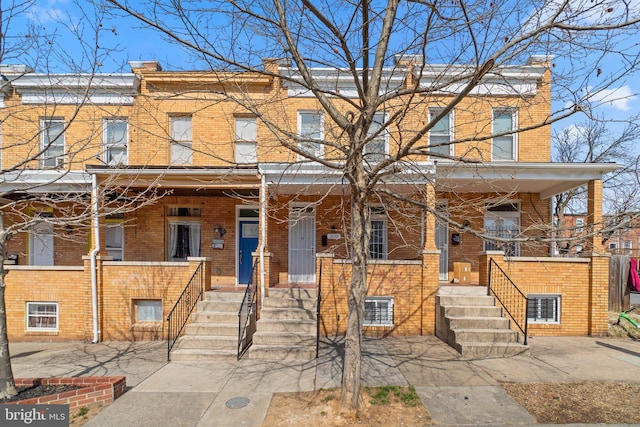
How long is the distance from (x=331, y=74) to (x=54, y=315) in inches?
350

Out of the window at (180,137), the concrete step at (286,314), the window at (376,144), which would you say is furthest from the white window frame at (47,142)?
the concrete step at (286,314)

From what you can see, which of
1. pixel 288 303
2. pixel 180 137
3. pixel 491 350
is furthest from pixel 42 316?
pixel 491 350

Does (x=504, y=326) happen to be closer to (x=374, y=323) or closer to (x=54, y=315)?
(x=374, y=323)

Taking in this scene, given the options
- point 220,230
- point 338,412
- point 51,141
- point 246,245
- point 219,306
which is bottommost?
point 338,412

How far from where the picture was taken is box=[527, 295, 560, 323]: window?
342 inches

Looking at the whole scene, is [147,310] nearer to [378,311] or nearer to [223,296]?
[223,296]

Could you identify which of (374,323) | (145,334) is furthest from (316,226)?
(145,334)

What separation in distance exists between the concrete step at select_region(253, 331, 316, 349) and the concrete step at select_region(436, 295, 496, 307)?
315 cm

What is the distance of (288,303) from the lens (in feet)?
26.5

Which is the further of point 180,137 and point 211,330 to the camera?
point 180,137

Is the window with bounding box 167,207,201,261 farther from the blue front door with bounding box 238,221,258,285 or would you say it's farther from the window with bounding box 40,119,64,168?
the window with bounding box 40,119,64,168

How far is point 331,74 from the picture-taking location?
8875mm

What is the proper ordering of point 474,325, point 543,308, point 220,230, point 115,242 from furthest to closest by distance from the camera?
point 115,242
point 220,230
point 543,308
point 474,325

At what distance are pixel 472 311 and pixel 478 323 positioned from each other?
40 cm
